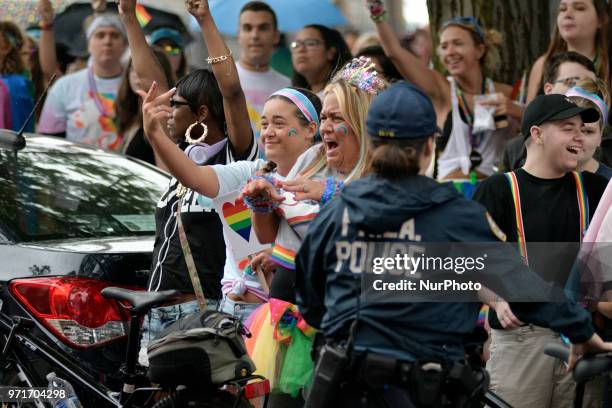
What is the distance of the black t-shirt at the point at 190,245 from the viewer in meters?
6.25

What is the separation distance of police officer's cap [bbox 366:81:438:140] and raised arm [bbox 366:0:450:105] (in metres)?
4.51

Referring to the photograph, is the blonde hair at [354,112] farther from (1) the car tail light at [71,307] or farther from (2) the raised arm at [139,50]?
(2) the raised arm at [139,50]

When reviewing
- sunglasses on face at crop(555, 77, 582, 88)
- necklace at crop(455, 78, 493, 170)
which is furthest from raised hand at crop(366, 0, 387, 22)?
sunglasses on face at crop(555, 77, 582, 88)

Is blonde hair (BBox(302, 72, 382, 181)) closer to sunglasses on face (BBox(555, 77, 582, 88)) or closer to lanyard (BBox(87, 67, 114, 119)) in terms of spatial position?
sunglasses on face (BBox(555, 77, 582, 88))

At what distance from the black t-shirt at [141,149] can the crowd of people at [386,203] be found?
1944 mm

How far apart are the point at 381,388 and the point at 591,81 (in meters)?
2.93

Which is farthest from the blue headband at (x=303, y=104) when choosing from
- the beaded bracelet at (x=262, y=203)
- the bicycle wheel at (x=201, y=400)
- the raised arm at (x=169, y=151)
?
the bicycle wheel at (x=201, y=400)

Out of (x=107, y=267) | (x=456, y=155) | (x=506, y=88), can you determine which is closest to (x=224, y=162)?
(x=107, y=267)

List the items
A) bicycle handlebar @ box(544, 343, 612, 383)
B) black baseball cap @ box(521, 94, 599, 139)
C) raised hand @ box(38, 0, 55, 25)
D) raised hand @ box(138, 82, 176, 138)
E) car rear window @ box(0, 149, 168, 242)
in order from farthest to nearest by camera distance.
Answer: raised hand @ box(38, 0, 55, 25)
car rear window @ box(0, 149, 168, 242)
black baseball cap @ box(521, 94, 599, 139)
raised hand @ box(138, 82, 176, 138)
bicycle handlebar @ box(544, 343, 612, 383)

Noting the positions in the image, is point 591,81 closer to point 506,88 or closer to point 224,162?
point 224,162

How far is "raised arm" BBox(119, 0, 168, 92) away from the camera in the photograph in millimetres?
7066

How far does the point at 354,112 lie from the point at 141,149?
4434 mm

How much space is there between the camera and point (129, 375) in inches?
228

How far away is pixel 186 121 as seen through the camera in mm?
6516
